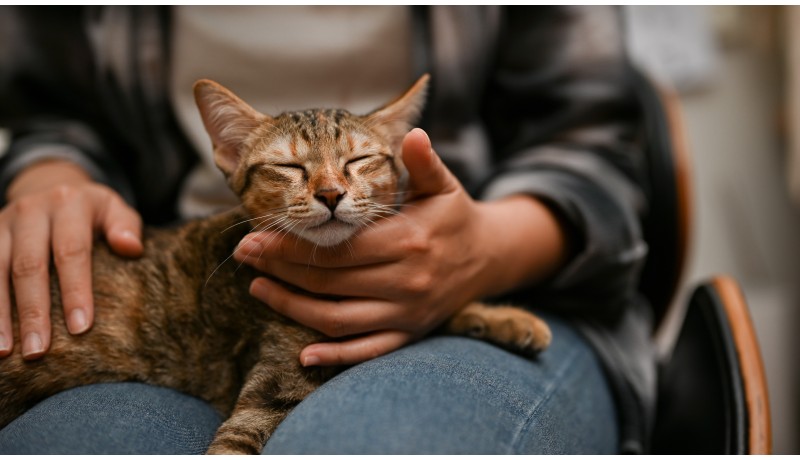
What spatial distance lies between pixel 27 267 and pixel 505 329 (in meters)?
0.60

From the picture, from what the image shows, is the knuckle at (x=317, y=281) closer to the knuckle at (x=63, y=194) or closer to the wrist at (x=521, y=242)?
the wrist at (x=521, y=242)

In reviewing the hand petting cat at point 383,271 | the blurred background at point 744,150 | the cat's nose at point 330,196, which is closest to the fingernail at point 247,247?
the hand petting cat at point 383,271

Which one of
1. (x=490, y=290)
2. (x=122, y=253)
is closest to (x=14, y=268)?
(x=122, y=253)

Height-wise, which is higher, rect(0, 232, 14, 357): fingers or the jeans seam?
rect(0, 232, 14, 357): fingers

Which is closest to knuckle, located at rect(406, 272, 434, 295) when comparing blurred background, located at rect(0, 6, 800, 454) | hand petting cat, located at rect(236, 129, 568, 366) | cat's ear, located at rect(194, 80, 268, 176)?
hand petting cat, located at rect(236, 129, 568, 366)

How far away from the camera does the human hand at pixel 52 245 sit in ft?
2.15

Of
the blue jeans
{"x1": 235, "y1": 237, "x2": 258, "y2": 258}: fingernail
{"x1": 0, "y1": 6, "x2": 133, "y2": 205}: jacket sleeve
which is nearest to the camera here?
the blue jeans

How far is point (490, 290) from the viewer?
2.58 feet

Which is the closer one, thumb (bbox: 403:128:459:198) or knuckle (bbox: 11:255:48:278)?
thumb (bbox: 403:128:459:198)

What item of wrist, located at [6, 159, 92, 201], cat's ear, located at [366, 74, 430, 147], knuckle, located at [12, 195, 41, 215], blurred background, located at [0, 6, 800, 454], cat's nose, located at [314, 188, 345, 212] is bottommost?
blurred background, located at [0, 6, 800, 454]

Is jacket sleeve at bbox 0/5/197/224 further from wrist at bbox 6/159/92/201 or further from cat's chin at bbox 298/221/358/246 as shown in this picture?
cat's chin at bbox 298/221/358/246

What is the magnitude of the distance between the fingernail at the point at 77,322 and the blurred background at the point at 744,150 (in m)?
1.71

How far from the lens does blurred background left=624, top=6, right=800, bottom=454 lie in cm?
181

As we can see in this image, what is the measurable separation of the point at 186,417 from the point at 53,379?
184mm
